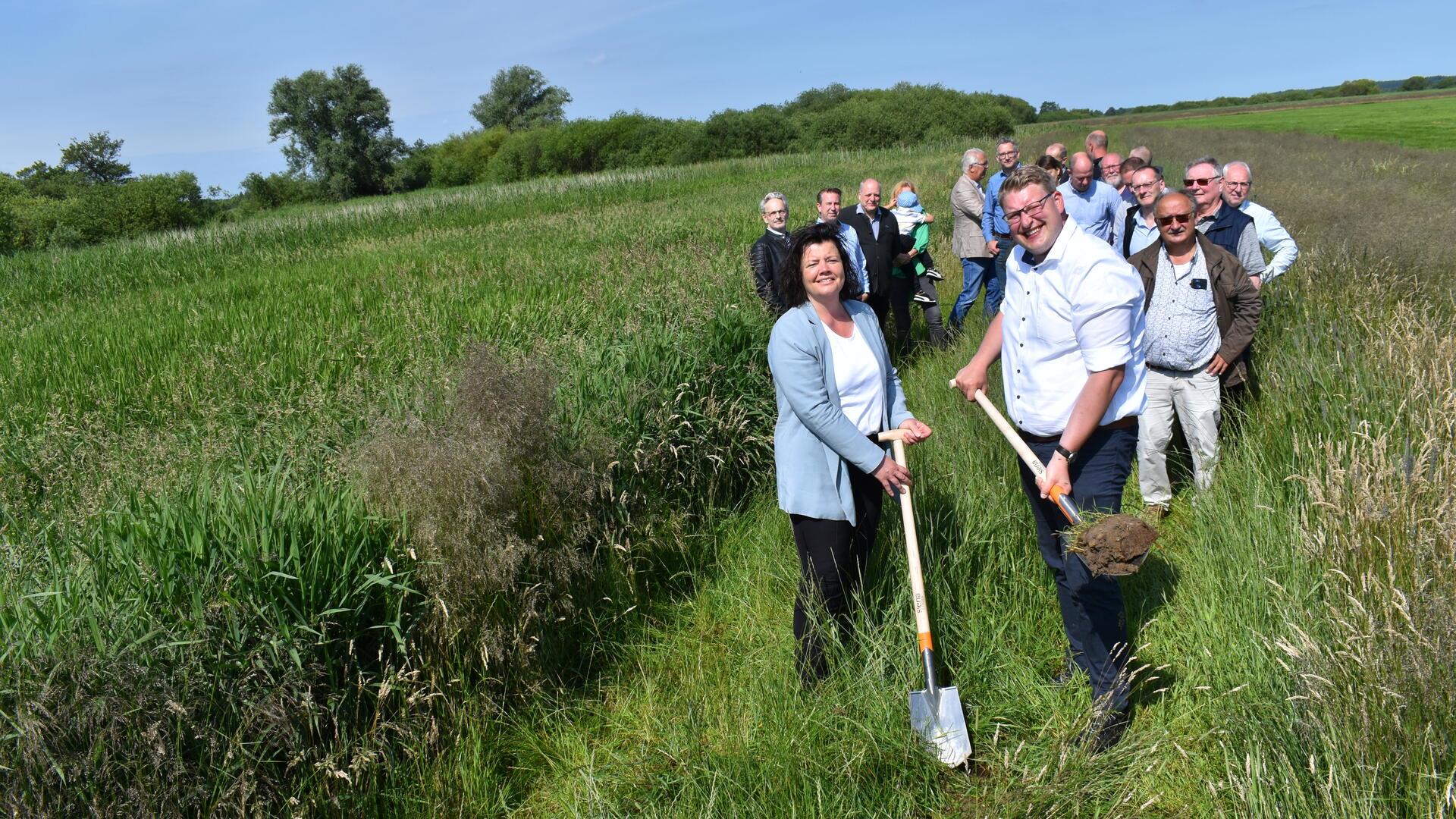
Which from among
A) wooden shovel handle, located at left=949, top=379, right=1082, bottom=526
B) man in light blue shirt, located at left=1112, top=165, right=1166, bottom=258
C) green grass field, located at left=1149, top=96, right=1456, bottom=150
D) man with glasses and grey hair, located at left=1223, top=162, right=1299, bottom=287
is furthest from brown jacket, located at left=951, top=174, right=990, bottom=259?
green grass field, located at left=1149, top=96, right=1456, bottom=150

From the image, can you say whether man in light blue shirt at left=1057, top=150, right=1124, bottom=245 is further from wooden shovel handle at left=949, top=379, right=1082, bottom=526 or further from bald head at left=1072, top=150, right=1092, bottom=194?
wooden shovel handle at left=949, top=379, right=1082, bottom=526

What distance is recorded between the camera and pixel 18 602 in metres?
2.31

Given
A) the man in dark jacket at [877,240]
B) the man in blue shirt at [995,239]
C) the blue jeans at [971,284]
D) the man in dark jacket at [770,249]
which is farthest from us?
the blue jeans at [971,284]

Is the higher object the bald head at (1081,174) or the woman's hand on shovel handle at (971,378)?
the bald head at (1081,174)

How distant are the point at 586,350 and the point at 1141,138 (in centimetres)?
4379

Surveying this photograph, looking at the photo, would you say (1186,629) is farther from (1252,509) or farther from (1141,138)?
(1141,138)

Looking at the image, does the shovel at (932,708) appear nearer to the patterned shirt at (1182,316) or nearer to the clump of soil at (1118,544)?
the clump of soil at (1118,544)

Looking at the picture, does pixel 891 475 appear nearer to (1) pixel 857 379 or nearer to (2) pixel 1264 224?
(1) pixel 857 379

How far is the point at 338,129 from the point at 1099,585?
2972 inches

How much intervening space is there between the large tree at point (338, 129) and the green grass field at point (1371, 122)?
59.0 metres

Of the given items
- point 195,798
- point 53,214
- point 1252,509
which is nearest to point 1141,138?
point 1252,509

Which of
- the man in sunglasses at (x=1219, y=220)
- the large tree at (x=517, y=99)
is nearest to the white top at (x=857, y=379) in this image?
the man in sunglasses at (x=1219, y=220)

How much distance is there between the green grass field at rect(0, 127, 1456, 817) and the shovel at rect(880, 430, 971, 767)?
2.6 inches

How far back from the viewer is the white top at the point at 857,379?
10.8 ft
